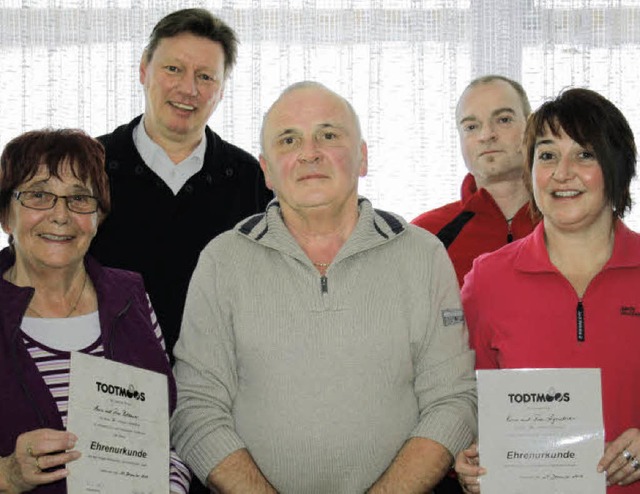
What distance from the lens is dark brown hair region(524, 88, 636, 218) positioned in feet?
8.31

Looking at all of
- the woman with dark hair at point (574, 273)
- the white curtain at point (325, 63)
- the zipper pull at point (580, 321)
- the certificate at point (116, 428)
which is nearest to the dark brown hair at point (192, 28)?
the white curtain at point (325, 63)

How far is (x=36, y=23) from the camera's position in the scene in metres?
4.16

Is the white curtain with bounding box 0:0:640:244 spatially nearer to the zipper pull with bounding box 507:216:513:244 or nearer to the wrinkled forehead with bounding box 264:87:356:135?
the zipper pull with bounding box 507:216:513:244

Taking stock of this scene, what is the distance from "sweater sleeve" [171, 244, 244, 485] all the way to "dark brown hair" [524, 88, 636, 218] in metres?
1.06

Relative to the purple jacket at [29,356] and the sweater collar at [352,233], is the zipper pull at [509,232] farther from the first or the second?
the purple jacket at [29,356]

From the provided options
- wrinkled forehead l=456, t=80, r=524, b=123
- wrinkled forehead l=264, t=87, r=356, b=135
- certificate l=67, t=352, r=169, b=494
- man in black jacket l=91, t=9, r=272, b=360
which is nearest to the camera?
certificate l=67, t=352, r=169, b=494

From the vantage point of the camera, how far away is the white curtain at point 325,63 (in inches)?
164

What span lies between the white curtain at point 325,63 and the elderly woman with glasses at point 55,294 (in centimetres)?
174

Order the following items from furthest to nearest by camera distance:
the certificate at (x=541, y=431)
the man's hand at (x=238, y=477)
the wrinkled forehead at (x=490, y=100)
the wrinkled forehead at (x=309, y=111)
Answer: the wrinkled forehead at (x=490, y=100)
the wrinkled forehead at (x=309, y=111)
the man's hand at (x=238, y=477)
the certificate at (x=541, y=431)

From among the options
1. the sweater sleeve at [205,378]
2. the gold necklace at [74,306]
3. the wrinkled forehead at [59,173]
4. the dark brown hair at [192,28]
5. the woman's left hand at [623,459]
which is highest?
the dark brown hair at [192,28]

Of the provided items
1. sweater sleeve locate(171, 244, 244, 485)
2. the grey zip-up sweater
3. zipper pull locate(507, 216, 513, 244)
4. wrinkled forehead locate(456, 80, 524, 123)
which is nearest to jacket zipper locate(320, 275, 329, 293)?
the grey zip-up sweater

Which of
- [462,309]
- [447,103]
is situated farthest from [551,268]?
[447,103]

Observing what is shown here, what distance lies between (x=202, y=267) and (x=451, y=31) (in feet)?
7.05

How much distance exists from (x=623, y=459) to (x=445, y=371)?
50cm
